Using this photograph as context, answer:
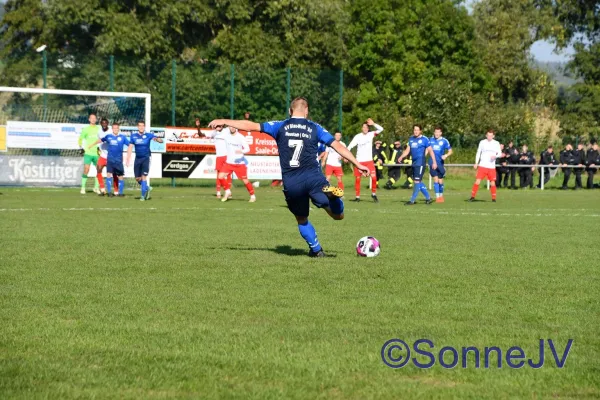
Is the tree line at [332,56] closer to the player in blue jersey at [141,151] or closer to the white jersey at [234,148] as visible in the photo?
the player in blue jersey at [141,151]

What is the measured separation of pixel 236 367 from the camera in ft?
19.8

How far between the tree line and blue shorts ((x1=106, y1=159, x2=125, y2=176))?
826 centimetres

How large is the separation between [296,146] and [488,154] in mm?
16643

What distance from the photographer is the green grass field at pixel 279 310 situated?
5.71 metres

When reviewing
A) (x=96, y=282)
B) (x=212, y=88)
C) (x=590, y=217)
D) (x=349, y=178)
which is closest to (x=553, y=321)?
(x=96, y=282)

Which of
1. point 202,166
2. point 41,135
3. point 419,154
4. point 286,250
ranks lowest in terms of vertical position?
point 286,250

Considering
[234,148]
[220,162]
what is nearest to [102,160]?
[220,162]

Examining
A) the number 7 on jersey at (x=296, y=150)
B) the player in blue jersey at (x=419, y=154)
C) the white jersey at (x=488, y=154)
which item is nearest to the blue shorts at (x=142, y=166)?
the player in blue jersey at (x=419, y=154)

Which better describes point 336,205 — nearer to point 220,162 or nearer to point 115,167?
point 220,162

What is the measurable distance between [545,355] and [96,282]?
481 centimetres

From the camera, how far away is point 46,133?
103 feet

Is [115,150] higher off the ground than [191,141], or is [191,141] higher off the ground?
[191,141]

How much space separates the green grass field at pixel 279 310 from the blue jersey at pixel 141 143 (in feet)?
32.5

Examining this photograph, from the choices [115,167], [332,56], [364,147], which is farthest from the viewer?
[332,56]
